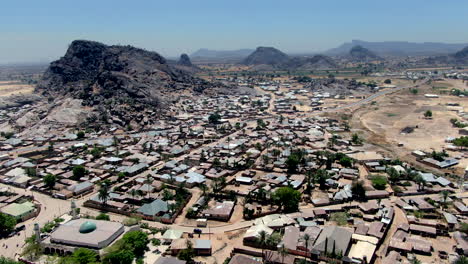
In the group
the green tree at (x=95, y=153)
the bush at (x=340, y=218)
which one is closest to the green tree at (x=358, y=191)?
the bush at (x=340, y=218)

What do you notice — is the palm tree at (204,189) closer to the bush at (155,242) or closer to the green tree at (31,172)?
the bush at (155,242)

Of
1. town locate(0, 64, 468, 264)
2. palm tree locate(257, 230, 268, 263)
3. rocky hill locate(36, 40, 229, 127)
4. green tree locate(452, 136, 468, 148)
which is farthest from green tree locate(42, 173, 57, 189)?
green tree locate(452, 136, 468, 148)

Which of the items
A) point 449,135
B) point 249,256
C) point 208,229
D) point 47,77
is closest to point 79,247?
point 208,229

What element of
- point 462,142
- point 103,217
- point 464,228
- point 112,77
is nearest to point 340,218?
point 464,228

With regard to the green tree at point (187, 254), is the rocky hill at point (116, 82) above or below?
above

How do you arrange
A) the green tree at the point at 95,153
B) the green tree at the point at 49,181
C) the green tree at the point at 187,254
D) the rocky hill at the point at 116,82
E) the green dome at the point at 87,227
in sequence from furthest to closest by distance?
the rocky hill at the point at 116,82 → the green tree at the point at 95,153 → the green tree at the point at 49,181 → the green dome at the point at 87,227 → the green tree at the point at 187,254

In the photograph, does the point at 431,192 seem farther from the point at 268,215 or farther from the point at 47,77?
the point at 47,77

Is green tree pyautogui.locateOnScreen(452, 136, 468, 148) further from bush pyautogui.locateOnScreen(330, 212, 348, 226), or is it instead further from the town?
bush pyautogui.locateOnScreen(330, 212, 348, 226)

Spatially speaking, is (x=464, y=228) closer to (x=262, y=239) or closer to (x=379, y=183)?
(x=379, y=183)
